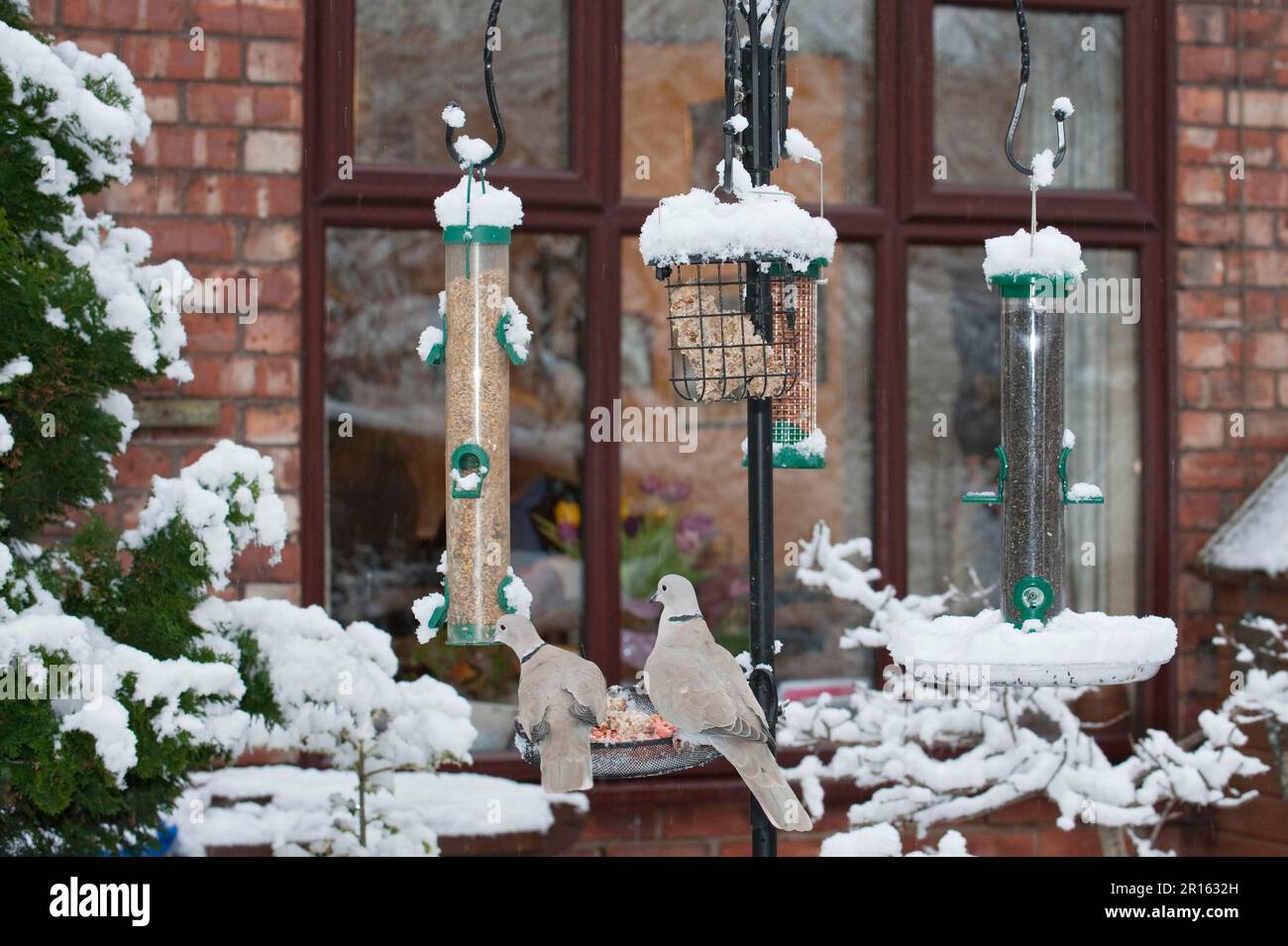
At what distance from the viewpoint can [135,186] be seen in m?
4.71

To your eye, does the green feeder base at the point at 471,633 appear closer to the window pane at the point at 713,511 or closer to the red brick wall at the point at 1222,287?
the window pane at the point at 713,511

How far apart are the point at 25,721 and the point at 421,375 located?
77.8 inches

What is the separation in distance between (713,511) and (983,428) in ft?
3.06

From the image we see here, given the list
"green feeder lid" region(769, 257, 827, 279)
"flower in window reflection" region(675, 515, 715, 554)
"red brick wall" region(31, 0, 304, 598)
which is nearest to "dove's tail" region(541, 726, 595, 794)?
"green feeder lid" region(769, 257, 827, 279)

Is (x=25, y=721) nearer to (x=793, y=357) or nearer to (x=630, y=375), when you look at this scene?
(x=793, y=357)

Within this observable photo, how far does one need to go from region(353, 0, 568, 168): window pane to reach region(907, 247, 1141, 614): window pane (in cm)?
127

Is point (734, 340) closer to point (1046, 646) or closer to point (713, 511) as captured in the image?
point (1046, 646)

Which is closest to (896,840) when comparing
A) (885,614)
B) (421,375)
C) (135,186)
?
(885,614)

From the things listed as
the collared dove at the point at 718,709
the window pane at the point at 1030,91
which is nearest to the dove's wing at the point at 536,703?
the collared dove at the point at 718,709

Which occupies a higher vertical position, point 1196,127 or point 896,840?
point 1196,127

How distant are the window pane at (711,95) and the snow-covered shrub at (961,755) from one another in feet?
3.86

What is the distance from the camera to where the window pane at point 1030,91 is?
529cm

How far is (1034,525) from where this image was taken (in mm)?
3156

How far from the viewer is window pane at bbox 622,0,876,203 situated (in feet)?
16.8
